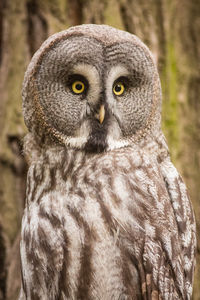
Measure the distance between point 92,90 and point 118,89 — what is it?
0.13 metres

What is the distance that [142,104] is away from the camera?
221cm

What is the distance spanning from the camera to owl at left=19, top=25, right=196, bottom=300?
6.75 ft

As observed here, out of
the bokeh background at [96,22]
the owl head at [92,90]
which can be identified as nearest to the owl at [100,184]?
the owl head at [92,90]

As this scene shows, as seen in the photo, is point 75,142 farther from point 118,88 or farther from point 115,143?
point 118,88

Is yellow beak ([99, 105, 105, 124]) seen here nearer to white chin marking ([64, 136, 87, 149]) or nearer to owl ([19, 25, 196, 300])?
owl ([19, 25, 196, 300])

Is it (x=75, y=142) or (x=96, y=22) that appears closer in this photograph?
(x=75, y=142)

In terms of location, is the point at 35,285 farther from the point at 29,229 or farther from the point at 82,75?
the point at 82,75

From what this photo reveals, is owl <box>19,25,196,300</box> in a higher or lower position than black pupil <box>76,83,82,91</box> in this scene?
lower

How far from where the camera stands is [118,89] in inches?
85.2

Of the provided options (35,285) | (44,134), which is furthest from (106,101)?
(35,285)

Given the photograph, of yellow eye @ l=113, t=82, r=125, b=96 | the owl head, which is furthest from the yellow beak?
yellow eye @ l=113, t=82, r=125, b=96

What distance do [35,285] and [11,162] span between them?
4.11ft

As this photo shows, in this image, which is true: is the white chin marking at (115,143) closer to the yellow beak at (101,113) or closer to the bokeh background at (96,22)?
the yellow beak at (101,113)

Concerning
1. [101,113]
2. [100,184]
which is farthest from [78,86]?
[100,184]
